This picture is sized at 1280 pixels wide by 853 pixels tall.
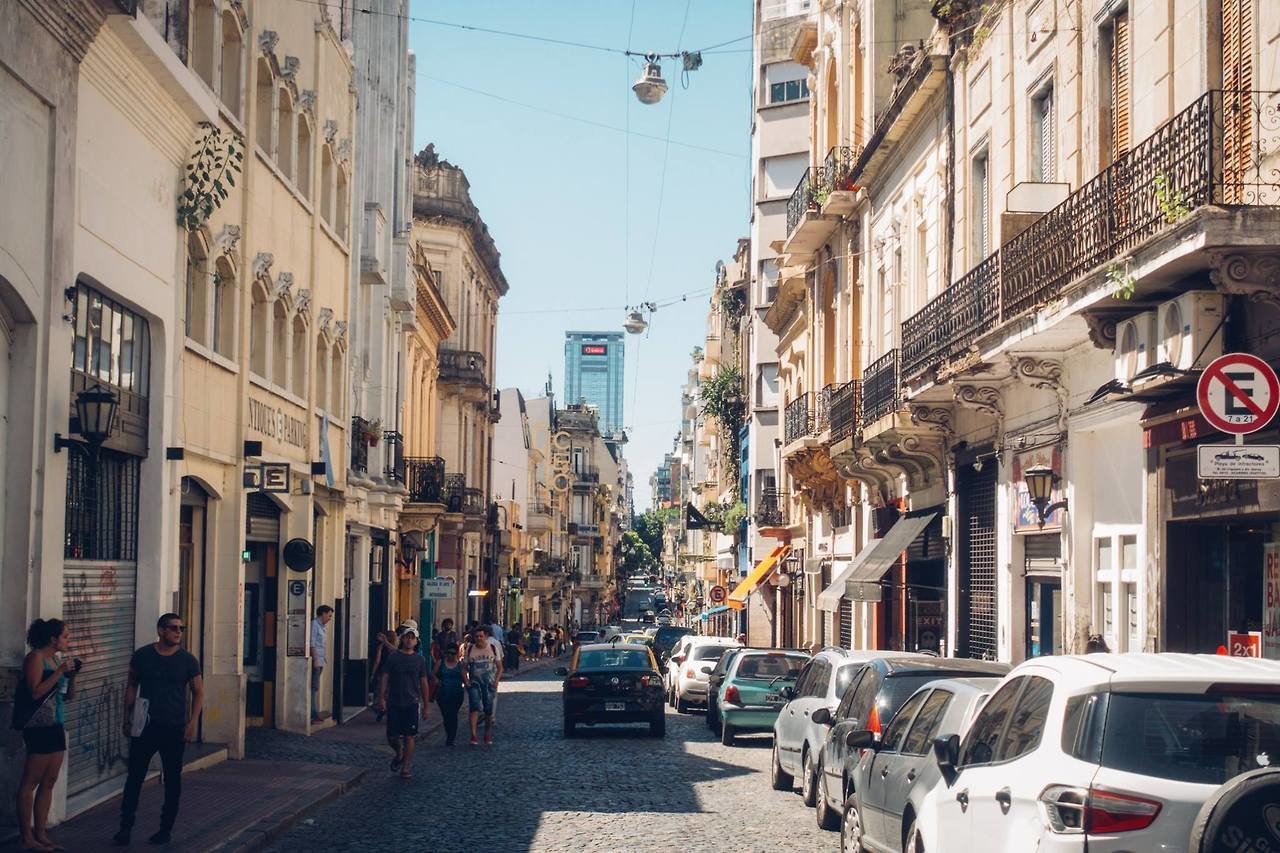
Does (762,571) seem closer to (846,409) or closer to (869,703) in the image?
(846,409)

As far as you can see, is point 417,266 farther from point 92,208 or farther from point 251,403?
point 92,208

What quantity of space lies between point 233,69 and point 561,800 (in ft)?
35.0

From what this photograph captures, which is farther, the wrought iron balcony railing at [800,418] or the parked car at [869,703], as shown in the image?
the wrought iron balcony railing at [800,418]

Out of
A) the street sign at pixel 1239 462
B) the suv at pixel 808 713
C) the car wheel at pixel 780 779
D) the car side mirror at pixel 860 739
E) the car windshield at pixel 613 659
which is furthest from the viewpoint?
the car windshield at pixel 613 659

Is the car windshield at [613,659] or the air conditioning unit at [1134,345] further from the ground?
the air conditioning unit at [1134,345]

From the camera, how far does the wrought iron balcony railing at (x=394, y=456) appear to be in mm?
36550

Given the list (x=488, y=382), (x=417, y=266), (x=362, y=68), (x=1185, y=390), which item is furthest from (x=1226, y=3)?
(x=488, y=382)

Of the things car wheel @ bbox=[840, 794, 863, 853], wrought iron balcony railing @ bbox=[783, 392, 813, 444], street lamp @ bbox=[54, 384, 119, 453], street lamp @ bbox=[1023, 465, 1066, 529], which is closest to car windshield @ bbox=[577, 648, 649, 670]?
street lamp @ bbox=[1023, 465, 1066, 529]

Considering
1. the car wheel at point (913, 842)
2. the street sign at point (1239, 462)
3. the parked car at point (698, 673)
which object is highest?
the street sign at point (1239, 462)

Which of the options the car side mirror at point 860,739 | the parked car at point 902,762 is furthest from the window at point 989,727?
the car side mirror at point 860,739

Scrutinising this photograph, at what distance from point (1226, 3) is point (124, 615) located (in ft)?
39.9

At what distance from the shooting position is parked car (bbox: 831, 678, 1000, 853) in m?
10.4

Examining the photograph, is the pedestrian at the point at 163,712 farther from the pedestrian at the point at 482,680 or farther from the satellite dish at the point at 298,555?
the satellite dish at the point at 298,555

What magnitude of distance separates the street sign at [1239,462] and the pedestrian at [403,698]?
11.1 metres
